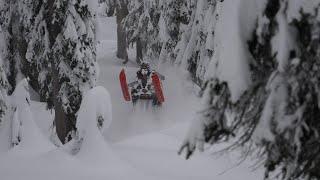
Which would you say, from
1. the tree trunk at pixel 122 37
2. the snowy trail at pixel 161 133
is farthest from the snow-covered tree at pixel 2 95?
the tree trunk at pixel 122 37

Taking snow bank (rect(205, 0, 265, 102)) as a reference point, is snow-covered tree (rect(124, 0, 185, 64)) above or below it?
below

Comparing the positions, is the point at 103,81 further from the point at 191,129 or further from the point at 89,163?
the point at 191,129

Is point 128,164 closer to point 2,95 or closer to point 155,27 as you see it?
point 2,95

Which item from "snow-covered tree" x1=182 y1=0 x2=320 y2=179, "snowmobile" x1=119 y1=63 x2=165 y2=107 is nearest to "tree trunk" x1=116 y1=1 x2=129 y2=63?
"snowmobile" x1=119 y1=63 x2=165 y2=107

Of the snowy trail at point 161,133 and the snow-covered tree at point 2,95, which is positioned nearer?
the snowy trail at point 161,133

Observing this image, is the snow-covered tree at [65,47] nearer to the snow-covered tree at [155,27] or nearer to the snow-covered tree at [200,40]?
the snow-covered tree at [200,40]

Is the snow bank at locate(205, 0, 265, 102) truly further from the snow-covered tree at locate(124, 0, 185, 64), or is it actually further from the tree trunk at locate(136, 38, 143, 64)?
the tree trunk at locate(136, 38, 143, 64)

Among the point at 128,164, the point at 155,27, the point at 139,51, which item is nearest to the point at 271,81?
the point at 128,164

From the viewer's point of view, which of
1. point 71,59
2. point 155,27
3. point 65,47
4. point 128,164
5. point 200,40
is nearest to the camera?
point 128,164

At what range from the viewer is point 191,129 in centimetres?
317

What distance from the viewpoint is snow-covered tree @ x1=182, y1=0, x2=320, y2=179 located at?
2.94 metres

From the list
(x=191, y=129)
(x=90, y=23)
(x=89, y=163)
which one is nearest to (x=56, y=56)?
(x=90, y=23)

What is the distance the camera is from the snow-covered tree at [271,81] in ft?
9.64

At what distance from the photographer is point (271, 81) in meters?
2.98
